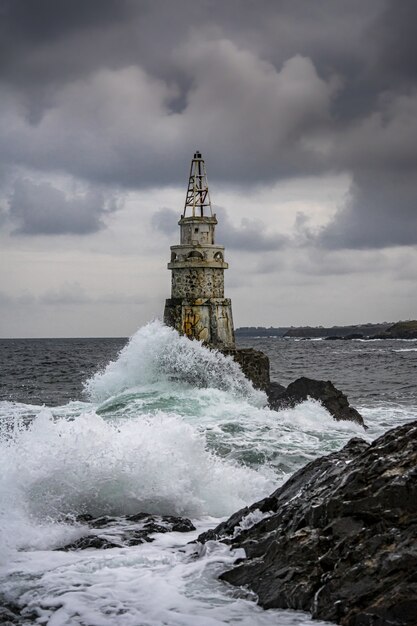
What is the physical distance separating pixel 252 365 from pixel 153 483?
36.8 ft

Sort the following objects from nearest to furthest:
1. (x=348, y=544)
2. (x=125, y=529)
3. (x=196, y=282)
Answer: (x=348, y=544) → (x=125, y=529) → (x=196, y=282)

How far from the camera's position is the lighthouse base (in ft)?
63.8

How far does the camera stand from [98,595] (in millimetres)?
5453

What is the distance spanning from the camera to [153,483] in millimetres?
8766

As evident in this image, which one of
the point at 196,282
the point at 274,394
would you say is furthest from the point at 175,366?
the point at 274,394

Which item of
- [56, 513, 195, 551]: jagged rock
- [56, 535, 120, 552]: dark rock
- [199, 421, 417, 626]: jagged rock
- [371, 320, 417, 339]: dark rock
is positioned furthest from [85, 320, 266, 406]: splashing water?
[371, 320, 417, 339]: dark rock

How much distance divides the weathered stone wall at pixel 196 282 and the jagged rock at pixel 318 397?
11.8 ft

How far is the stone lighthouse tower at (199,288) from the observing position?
19.5m

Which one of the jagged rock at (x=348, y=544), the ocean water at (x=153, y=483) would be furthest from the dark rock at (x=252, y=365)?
the jagged rock at (x=348, y=544)

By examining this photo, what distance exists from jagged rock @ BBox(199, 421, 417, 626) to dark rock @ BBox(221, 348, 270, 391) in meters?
13.3

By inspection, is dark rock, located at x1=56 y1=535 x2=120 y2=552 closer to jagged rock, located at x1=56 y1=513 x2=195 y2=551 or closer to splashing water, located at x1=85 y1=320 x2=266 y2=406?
jagged rock, located at x1=56 y1=513 x2=195 y2=551

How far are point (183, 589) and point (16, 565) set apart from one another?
5.79 ft

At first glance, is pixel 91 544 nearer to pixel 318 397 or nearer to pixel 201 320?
pixel 318 397

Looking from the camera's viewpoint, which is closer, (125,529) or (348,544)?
(348,544)
